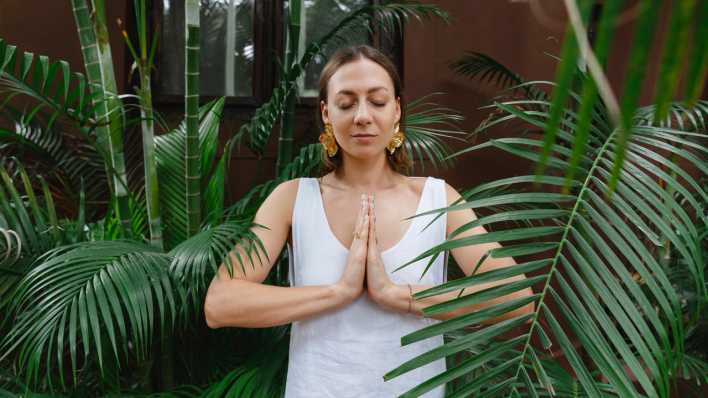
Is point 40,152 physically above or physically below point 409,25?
below

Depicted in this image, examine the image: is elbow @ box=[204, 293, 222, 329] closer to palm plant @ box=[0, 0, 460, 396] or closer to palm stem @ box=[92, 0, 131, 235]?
palm plant @ box=[0, 0, 460, 396]

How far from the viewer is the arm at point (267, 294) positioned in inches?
50.5

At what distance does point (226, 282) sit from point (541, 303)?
618 millimetres

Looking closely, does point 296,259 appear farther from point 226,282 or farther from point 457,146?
point 457,146

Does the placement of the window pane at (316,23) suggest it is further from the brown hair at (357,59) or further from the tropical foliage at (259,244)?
the brown hair at (357,59)

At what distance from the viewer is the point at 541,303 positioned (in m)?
1.00

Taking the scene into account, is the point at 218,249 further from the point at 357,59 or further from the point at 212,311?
the point at 357,59

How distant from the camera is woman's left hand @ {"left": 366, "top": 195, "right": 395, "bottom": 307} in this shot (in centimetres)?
127

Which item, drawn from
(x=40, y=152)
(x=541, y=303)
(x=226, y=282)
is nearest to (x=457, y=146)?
(x=40, y=152)

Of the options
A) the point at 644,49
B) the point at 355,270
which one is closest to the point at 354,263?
the point at 355,270

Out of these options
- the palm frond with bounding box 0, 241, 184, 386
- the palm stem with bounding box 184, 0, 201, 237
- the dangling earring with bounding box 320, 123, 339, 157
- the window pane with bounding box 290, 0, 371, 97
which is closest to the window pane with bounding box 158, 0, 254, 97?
the window pane with bounding box 290, 0, 371, 97

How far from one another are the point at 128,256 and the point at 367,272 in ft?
2.22

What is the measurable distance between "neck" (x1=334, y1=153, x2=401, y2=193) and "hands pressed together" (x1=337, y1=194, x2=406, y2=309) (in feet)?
0.42

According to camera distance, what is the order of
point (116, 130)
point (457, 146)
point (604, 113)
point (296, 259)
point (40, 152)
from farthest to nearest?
point (457, 146) → point (40, 152) → point (116, 130) → point (296, 259) → point (604, 113)
